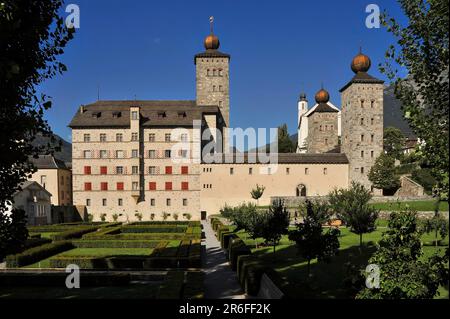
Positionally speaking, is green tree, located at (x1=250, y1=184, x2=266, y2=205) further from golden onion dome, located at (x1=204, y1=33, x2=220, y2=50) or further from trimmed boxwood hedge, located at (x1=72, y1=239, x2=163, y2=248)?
golden onion dome, located at (x1=204, y1=33, x2=220, y2=50)

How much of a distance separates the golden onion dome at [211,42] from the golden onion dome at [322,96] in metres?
22.9

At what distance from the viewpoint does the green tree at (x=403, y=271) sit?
313 inches

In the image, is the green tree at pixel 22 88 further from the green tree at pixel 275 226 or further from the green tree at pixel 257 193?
the green tree at pixel 257 193

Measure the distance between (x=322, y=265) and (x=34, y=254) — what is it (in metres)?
17.8

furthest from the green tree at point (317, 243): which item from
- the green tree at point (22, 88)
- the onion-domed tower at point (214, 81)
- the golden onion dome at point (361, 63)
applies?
the onion-domed tower at point (214, 81)

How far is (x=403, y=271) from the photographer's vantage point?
833 cm

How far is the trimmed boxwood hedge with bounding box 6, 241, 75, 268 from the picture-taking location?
21.5 m

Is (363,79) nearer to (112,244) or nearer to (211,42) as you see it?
(211,42)

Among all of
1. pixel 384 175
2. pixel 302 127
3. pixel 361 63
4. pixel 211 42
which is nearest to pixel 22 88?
pixel 384 175

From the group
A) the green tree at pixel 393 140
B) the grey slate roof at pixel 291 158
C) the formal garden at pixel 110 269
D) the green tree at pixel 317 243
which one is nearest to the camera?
the formal garden at pixel 110 269

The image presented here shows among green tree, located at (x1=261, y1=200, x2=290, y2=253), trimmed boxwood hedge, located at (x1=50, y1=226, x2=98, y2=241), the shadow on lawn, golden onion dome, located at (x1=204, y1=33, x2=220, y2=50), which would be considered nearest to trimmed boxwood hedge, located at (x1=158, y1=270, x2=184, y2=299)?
the shadow on lawn

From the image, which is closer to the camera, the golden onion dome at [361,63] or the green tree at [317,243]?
the green tree at [317,243]

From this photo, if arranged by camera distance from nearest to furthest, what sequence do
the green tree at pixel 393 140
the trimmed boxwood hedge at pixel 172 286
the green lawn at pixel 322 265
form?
the green lawn at pixel 322 265
the trimmed boxwood hedge at pixel 172 286
the green tree at pixel 393 140

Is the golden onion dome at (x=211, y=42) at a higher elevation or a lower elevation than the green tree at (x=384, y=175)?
higher
